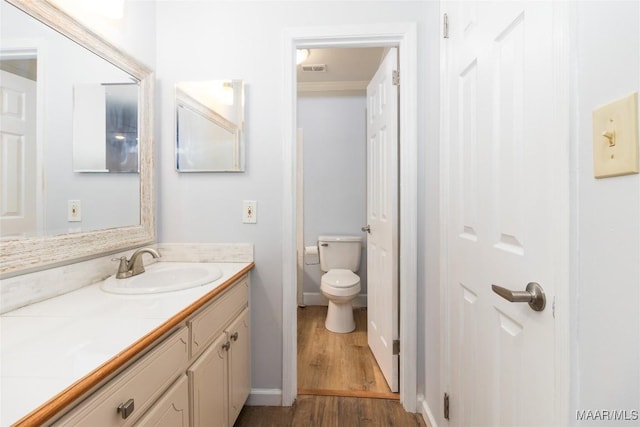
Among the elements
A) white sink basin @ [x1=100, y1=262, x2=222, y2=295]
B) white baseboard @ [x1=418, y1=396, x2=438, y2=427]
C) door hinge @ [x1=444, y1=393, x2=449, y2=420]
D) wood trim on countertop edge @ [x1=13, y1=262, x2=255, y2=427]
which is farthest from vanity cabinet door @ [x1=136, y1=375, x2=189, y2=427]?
white baseboard @ [x1=418, y1=396, x2=438, y2=427]

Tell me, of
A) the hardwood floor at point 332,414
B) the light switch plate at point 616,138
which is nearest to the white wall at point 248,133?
the hardwood floor at point 332,414

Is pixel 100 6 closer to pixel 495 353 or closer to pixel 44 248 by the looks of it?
pixel 44 248

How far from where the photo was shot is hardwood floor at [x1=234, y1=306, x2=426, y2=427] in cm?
157

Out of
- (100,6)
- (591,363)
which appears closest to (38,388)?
(591,363)

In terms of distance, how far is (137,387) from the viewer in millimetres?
733

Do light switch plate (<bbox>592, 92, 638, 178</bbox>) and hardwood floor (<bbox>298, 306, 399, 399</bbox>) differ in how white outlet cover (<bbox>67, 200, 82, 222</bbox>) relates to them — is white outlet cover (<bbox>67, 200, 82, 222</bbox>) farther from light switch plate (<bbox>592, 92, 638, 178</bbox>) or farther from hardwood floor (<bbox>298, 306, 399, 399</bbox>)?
light switch plate (<bbox>592, 92, 638, 178</bbox>)

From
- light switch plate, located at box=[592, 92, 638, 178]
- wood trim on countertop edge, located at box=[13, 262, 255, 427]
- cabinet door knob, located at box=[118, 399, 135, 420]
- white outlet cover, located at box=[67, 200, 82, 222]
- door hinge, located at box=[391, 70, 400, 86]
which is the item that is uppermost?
door hinge, located at box=[391, 70, 400, 86]

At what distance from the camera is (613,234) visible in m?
0.51

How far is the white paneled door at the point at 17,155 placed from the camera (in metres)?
0.90

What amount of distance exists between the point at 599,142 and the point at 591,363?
41 centimetres

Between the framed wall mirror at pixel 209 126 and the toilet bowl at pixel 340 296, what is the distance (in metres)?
1.30

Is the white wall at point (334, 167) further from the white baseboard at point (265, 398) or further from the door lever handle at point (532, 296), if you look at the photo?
the door lever handle at point (532, 296)

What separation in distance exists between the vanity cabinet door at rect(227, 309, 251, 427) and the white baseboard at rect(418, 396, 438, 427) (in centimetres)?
95

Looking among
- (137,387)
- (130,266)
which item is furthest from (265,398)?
(137,387)
